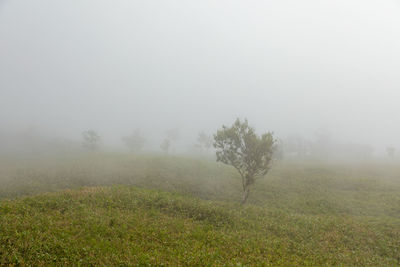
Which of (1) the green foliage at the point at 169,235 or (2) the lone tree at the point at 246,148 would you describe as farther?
(2) the lone tree at the point at 246,148

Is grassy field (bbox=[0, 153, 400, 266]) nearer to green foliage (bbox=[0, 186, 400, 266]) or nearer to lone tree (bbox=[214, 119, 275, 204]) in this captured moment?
green foliage (bbox=[0, 186, 400, 266])

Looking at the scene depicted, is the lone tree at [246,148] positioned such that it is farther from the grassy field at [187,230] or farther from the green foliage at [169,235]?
the green foliage at [169,235]

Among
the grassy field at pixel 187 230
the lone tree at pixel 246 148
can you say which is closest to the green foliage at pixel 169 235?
the grassy field at pixel 187 230

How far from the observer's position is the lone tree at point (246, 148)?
93.6ft

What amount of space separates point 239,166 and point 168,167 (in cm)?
2844

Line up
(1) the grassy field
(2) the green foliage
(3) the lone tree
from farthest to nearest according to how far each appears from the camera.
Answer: (3) the lone tree < (1) the grassy field < (2) the green foliage

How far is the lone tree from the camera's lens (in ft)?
93.6

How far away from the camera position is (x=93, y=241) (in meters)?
12.7

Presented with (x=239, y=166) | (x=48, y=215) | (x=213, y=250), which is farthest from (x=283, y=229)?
(x=48, y=215)

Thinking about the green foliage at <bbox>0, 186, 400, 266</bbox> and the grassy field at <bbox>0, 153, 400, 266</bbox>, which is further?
the grassy field at <bbox>0, 153, 400, 266</bbox>

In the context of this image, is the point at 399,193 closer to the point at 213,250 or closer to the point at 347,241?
the point at 347,241

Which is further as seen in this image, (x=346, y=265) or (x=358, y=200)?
(x=358, y=200)

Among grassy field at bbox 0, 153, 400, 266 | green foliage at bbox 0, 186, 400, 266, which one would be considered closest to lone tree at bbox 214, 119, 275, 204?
grassy field at bbox 0, 153, 400, 266

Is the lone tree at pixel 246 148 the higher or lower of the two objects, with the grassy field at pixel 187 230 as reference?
higher
